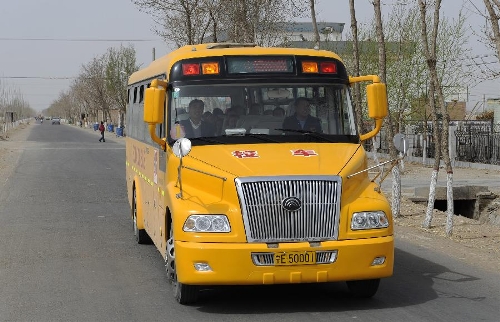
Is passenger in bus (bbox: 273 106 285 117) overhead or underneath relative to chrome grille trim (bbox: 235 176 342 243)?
overhead

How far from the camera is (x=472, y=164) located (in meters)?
32.8

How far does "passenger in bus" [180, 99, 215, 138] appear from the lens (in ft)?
29.1

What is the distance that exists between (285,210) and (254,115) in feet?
4.82

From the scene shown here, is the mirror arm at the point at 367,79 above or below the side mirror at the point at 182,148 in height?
above

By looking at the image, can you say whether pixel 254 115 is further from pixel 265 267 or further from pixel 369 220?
pixel 265 267

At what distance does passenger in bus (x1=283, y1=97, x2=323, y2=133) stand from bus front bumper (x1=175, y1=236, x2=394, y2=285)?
61.5 inches

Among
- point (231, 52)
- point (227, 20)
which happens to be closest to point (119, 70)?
point (227, 20)

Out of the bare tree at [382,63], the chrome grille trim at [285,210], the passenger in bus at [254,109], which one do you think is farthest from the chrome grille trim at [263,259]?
Answer: the bare tree at [382,63]

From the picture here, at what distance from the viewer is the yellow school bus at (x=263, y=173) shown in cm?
773

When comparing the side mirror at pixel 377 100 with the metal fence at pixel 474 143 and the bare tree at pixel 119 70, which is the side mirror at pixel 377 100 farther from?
the bare tree at pixel 119 70

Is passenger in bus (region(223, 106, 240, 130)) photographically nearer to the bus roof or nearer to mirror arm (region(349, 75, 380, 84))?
the bus roof

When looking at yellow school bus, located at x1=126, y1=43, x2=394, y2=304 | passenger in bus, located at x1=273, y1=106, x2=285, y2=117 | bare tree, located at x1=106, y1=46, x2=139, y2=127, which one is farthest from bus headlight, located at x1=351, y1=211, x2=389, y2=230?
bare tree, located at x1=106, y1=46, x2=139, y2=127

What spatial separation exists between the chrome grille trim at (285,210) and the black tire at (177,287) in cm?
94

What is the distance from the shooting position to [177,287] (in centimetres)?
838
